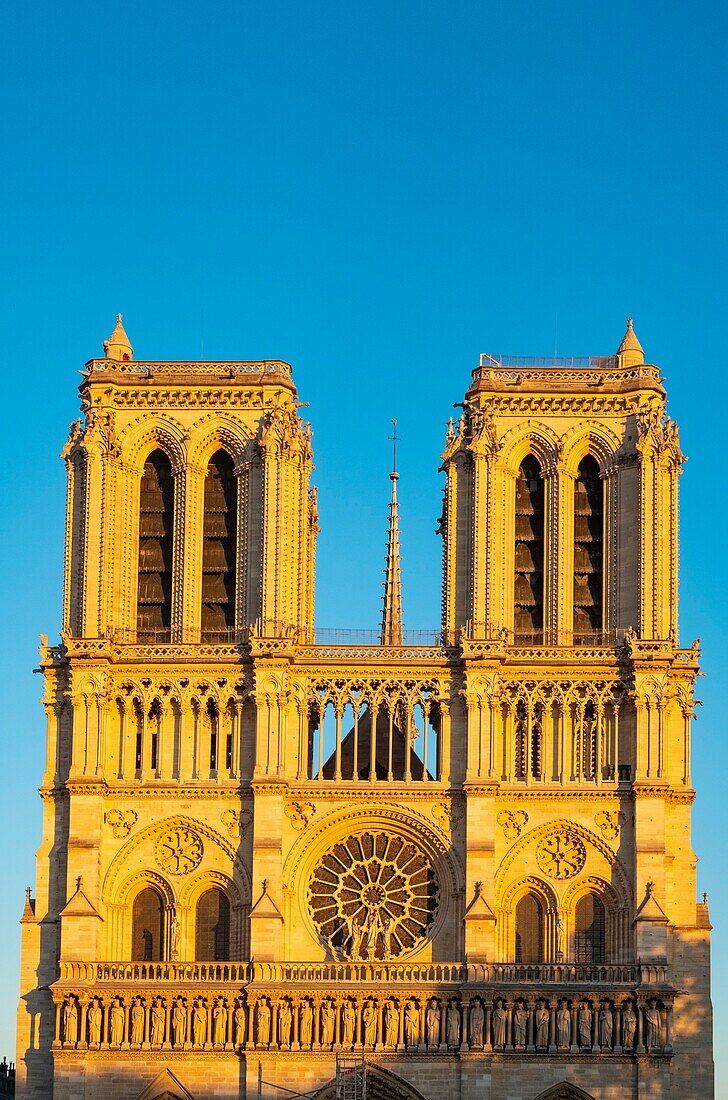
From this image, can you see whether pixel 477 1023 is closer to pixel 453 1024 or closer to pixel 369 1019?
pixel 453 1024

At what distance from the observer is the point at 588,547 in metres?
84.6

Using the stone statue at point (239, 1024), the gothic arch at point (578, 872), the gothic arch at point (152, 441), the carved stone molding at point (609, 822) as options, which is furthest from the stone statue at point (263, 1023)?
the gothic arch at point (152, 441)

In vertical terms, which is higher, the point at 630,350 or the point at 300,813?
the point at 630,350

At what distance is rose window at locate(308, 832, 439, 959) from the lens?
268 ft

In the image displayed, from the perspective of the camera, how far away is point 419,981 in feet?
261

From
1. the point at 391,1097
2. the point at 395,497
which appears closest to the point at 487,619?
the point at 391,1097

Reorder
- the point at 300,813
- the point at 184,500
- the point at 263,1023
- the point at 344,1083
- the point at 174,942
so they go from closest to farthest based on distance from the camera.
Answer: the point at 344,1083 < the point at 263,1023 < the point at 174,942 < the point at 300,813 < the point at 184,500

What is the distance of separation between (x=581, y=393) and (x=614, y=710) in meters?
9.69

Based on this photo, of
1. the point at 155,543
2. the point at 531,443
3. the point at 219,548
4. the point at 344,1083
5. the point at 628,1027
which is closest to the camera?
the point at 344,1083

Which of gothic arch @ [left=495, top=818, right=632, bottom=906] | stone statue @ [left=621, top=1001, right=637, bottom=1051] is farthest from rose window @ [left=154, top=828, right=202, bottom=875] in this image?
stone statue @ [left=621, top=1001, right=637, bottom=1051]

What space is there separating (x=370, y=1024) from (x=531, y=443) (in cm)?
1804

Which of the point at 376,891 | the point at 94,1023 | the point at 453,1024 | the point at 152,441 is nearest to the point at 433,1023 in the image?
the point at 453,1024

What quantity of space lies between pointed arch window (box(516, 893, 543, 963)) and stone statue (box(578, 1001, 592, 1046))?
3.01 m

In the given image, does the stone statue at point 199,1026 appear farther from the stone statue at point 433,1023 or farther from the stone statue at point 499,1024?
the stone statue at point 499,1024
